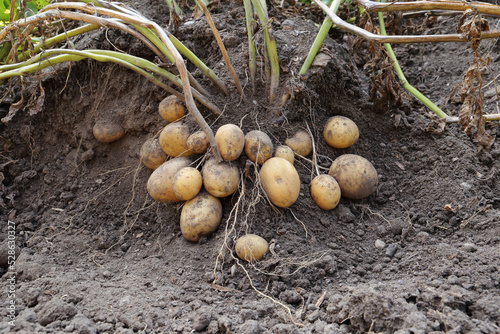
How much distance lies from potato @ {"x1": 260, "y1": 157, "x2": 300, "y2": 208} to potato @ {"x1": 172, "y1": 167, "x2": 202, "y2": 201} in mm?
336

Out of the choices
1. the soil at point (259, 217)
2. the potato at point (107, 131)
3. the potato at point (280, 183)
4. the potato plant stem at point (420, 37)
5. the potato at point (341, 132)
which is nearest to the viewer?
the soil at point (259, 217)

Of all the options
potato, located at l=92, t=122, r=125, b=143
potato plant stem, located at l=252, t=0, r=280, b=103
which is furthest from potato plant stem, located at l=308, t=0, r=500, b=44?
potato, located at l=92, t=122, r=125, b=143

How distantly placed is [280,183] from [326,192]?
26cm

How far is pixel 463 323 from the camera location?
1258 mm

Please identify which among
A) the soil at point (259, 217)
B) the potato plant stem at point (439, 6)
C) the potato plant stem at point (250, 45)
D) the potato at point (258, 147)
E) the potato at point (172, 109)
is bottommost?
the soil at point (259, 217)

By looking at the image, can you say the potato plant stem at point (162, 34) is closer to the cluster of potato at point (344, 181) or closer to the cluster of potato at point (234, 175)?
the cluster of potato at point (234, 175)

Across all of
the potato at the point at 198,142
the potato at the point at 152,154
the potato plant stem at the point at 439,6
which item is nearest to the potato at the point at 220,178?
the potato at the point at 198,142

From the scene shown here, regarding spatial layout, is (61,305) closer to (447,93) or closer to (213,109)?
(213,109)

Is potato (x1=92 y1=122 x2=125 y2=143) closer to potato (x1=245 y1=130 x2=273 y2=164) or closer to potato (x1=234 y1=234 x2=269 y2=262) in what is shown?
potato (x1=245 y1=130 x2=273 y2=164)

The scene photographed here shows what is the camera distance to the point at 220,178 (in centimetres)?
195

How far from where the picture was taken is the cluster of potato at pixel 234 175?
1932 mm

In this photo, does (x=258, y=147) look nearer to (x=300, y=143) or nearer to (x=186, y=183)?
(x=300, y=143)

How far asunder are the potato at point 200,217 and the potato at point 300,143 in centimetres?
54

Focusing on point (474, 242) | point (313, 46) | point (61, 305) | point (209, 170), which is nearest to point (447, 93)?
point (313, 46)
